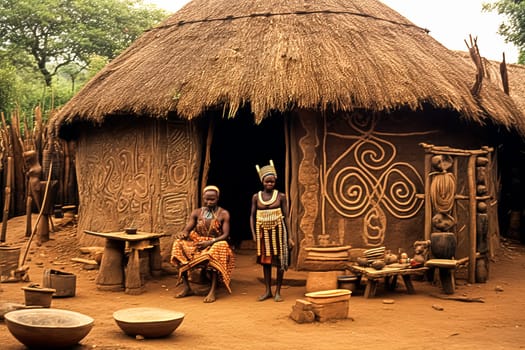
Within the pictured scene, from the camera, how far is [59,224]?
1212 centimetres

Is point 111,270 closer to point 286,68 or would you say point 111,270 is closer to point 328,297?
point 328,297

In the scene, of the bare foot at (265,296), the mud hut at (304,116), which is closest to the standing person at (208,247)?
the bare foot at (265,296)

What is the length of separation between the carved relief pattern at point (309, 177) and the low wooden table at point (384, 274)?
1.09 m

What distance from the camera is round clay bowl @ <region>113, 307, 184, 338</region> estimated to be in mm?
5285

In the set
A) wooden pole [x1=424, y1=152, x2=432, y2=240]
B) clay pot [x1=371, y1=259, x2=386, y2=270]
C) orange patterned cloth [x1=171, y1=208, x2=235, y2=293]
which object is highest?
wooden pole [x1=424, y1=152, x2=432, y2=240]

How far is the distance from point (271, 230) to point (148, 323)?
2221mm

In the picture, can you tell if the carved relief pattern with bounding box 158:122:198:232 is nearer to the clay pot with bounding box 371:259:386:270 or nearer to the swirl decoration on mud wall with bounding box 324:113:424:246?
the swirl decoration on mud wall with bounding box 324:113:424:246

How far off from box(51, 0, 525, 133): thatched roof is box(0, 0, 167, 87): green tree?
1506 centimetres

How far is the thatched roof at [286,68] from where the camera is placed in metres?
8.27

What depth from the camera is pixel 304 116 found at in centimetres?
853

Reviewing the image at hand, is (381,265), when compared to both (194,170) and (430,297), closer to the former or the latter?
(430,297)

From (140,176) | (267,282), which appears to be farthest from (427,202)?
(140,176)

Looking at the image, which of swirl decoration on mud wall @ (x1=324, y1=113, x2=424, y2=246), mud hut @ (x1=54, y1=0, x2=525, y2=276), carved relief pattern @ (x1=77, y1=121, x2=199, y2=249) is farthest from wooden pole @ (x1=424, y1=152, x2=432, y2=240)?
→ carved relief pattern @ (x1=77, y1=121, x2=199, y2=249)

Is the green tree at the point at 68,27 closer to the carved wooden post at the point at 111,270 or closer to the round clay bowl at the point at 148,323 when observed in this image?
the carved wooden post at the point at 111,270
